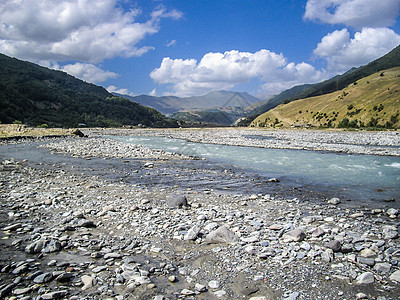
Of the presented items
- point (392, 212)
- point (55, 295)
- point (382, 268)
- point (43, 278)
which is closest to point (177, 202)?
point (43, 278)

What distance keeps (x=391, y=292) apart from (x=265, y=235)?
120 inches

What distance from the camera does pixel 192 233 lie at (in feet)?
23.4

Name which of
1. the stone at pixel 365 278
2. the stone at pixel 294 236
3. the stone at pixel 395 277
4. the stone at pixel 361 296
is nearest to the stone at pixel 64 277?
the stone at pixel 294 236

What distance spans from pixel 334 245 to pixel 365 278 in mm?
1297

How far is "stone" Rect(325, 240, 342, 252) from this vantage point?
6301mm

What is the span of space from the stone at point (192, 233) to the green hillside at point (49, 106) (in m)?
99.9

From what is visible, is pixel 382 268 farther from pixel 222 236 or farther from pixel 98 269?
pixel 98 269

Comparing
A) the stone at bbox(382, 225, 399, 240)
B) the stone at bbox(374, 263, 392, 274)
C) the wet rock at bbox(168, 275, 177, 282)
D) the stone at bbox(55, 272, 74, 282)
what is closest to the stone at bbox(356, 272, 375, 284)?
the stone at bbox(374, 263, 392, 274)

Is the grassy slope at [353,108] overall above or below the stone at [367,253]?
above

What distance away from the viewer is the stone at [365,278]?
16.5 ft

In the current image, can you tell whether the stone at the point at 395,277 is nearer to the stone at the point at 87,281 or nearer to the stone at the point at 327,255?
the stone at the point at 327,255

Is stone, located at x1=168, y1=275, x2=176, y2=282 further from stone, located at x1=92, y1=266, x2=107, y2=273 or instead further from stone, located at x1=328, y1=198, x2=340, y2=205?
stone, located at x1=328, y1=198, x2=340, y2=205

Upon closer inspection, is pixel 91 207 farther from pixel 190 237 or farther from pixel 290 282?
pixel 290 282

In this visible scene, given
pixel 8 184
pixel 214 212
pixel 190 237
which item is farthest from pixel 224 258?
pixel 8 184
